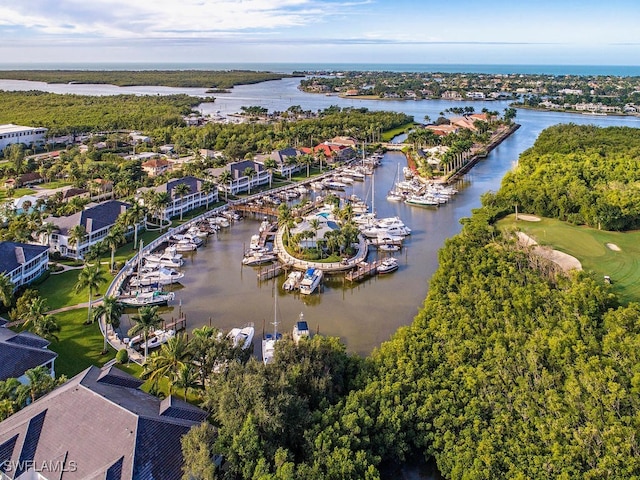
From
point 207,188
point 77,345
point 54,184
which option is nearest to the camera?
point 77,345

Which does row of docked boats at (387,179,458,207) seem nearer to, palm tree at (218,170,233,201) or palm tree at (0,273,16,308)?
palm tree at (218,170,233,201)

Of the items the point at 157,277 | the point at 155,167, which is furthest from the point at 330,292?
the point at 155,167

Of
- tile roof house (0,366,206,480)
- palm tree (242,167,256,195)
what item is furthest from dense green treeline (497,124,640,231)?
tile roof house (0,366,206,480)

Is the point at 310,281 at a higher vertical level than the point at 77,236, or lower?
lower

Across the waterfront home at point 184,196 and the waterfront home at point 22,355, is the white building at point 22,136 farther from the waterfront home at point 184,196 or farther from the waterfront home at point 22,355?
the waterfront home at point 22,355

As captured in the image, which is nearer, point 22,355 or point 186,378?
point 186,378

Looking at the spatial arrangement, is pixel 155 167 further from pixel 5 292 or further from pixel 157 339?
pixel 157 339
